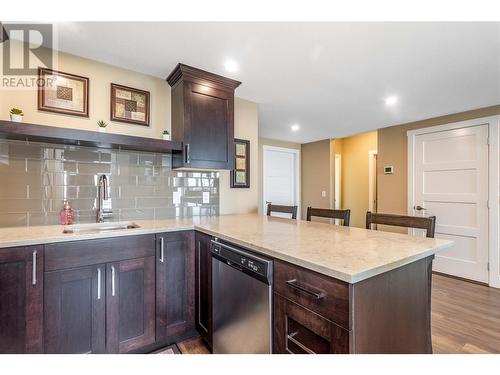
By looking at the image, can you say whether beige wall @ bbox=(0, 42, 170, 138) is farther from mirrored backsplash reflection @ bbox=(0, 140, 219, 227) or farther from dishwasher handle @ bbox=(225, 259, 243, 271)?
dishwasher handle @ bbox=(225, 259, 243, 271)

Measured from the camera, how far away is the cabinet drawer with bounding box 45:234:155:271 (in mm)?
1450

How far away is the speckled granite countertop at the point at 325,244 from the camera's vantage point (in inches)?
37.5

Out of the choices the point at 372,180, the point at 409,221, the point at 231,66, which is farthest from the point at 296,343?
the point at 372,180

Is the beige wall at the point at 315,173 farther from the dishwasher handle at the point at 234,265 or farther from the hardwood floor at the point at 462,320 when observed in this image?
the dishwasher handle at the point at 234,265

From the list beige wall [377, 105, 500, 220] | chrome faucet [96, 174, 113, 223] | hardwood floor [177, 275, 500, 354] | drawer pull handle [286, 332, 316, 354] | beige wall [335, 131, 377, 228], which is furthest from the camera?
beige wall [335, 131, 377, 228]

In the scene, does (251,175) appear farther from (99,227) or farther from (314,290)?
(314,290)

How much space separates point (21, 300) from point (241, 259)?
122cm

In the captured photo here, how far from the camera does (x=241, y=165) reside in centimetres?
291

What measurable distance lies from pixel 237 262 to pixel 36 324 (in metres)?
1.17

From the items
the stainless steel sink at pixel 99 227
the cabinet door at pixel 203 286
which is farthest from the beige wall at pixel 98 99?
the cabinet door at pixel 203 286

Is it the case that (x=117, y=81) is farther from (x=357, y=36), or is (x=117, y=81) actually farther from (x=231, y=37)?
(x=357, y=36)

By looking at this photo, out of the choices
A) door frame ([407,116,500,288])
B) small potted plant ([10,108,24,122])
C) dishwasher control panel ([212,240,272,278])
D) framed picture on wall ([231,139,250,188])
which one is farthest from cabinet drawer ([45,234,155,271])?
door frame ([407,116,500,288])

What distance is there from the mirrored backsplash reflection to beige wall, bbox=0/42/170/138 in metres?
0.20

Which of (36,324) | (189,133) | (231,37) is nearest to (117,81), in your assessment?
(189,133)
